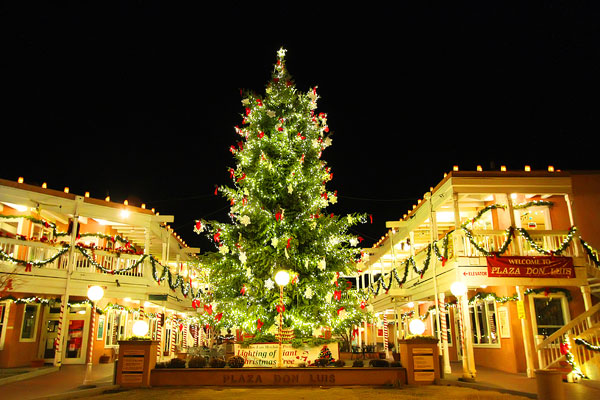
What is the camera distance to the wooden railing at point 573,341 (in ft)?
45.5

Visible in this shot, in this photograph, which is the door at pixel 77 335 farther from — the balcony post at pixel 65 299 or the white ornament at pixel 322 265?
the white ornament at pixel 322 265

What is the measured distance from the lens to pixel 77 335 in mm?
22906

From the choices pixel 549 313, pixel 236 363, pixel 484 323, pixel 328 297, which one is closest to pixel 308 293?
pixel 328 297

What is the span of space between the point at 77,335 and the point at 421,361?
17240mm

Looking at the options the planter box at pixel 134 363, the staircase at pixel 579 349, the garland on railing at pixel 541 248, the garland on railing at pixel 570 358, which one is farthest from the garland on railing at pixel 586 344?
the planter box at pixel 134 363

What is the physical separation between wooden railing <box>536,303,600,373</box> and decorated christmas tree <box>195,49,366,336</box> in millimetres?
5883

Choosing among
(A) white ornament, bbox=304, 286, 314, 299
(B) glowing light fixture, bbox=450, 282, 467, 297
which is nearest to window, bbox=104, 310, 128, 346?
(A) white ornament, bbox=304, 286, 314, 299

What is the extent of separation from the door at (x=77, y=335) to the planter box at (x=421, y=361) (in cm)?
1639

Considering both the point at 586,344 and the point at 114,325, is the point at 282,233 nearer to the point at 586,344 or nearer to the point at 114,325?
the point at 586,344

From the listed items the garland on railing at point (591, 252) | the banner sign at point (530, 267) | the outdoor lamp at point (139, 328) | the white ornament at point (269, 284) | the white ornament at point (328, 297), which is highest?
the garland on railing at point (591, 252)

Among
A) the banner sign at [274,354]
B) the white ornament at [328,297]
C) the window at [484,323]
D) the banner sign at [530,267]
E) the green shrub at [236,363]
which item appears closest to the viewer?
the green shrub at [236,363]

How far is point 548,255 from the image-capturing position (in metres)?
15.8

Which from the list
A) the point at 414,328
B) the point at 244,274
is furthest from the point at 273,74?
the point at 414,328

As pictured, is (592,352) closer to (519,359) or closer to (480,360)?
(519,359)
